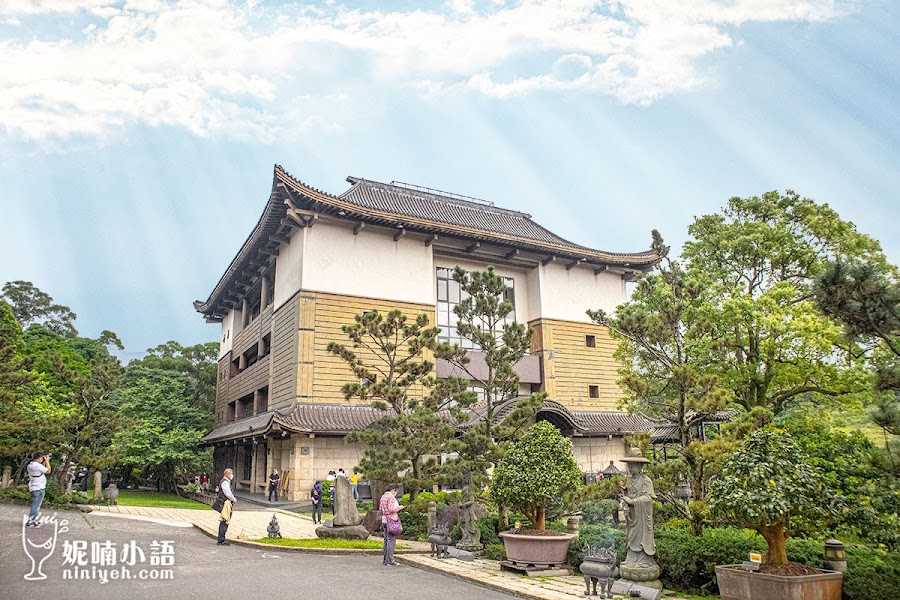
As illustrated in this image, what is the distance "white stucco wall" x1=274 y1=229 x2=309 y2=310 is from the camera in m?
23.1

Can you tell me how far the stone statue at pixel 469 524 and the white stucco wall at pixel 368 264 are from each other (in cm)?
1266

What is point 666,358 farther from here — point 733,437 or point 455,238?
point 455,238

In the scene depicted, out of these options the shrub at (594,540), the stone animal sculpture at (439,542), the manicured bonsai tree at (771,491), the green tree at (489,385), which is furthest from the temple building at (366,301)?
the manicured bonsai tree at (771,491)

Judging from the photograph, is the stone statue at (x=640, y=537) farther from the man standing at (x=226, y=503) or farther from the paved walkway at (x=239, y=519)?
the man standing at (x=226, y=503)

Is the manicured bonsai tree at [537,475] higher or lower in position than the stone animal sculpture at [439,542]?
higher

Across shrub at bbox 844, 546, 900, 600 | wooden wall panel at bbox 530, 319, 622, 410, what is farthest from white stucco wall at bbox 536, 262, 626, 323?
shrub at bbox 844, 546, 900, 600

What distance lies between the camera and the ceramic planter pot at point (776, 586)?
6.45 metres

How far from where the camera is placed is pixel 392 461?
13.8 meters

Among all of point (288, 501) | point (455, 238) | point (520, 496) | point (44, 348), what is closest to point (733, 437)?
point (520, 496)

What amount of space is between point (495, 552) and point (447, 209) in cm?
2027

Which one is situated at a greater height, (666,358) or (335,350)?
(335,350)

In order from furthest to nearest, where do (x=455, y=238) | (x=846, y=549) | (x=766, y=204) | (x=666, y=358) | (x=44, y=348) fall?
(x=44, y=348) < (x=455, y=238) < (x=766, y=204) < (x=666, y=358) < (x=846, y=549)

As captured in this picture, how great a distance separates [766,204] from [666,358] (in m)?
10.1

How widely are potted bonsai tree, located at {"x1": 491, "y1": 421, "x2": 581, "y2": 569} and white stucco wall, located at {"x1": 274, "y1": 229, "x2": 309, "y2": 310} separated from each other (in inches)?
553
